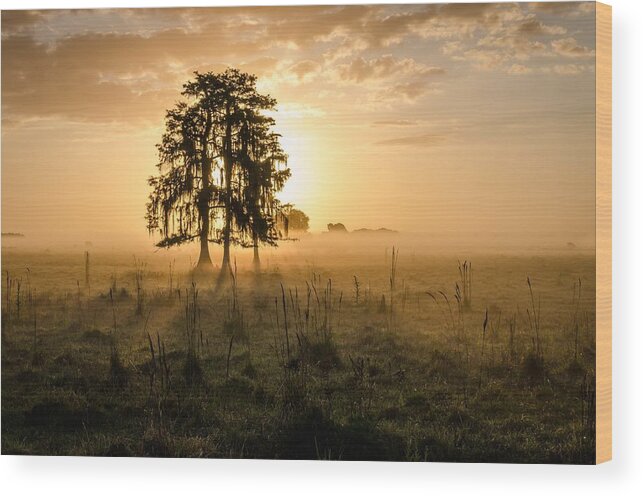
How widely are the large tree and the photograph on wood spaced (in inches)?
0.6

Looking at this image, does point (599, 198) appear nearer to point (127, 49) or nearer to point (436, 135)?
point (436, 135)

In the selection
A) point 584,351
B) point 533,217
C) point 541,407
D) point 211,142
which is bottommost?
point 541,407

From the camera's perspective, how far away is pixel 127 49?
21.3ft

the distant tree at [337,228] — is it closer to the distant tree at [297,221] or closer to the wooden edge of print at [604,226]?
the distant tree at [297,221]

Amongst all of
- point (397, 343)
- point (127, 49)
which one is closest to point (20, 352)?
point (127, 49)

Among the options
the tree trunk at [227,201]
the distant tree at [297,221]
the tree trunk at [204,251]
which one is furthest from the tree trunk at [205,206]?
the distant tree at [297,221]

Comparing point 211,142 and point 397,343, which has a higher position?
point 211,142

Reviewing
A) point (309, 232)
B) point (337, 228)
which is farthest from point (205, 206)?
point (337, 228)

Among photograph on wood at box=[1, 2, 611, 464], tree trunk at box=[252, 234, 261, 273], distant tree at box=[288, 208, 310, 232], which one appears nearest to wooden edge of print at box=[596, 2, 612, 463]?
photograph on wood at box=[1, 2, 611, 464]

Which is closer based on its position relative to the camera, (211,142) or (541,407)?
(541,407)

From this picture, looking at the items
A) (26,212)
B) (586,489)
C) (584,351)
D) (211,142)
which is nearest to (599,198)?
(584,351)

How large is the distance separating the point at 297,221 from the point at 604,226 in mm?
2146

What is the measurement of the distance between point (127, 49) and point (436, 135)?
2319mm

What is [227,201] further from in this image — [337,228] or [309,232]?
[337,228]
